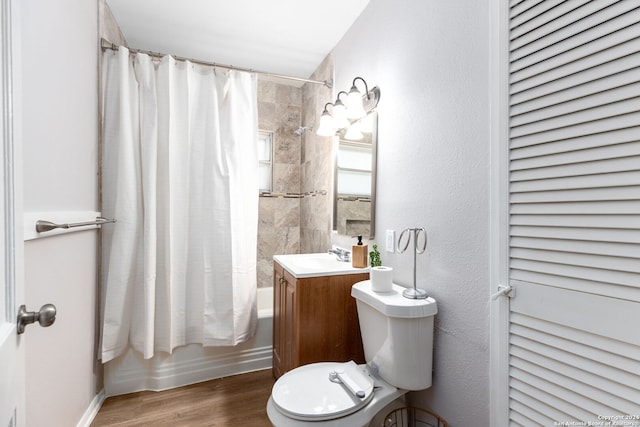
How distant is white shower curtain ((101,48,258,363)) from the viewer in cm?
188

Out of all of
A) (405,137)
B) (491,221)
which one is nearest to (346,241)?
(405,137)

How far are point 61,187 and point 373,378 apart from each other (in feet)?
5.34

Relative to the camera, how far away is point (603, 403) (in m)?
0.71

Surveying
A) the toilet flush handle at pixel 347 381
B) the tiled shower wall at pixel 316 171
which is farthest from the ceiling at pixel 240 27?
the toilet flush handle at pixel 347 381

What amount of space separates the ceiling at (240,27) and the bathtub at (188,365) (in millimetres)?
2128

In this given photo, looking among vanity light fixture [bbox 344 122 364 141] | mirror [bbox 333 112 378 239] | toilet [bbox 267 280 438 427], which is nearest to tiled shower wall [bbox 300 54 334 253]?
mirror [bbox 333 112 378 239]

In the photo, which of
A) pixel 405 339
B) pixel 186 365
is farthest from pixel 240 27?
pixel 186 365

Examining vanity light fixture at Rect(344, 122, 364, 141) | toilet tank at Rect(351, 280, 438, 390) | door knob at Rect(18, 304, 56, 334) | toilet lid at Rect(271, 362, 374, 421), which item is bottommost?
toilet lid at Rect(271, 362, 374, 421)

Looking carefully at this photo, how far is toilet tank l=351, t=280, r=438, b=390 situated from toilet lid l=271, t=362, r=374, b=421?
0.13m

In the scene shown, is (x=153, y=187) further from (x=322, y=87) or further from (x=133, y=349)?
(x=322, y=87)

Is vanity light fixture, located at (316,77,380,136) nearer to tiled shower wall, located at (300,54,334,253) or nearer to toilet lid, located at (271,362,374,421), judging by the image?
tiled shower wall, located at (300,54,334,253)

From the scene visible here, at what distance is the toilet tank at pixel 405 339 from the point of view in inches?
47.5

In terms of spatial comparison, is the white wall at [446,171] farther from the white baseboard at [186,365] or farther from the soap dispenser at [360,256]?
the white baseboard at [186,365]

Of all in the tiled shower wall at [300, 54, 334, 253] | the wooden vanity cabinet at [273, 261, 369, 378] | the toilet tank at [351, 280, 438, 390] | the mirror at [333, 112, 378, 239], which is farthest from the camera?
the tiled shower wall at [300, 54, 334, 253]
